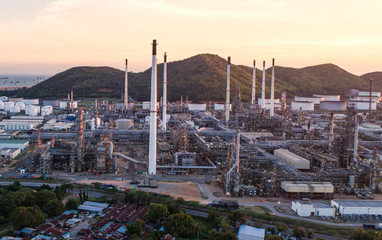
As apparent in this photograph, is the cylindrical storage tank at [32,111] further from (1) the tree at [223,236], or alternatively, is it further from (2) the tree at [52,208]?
(1) the tree at [223,236]

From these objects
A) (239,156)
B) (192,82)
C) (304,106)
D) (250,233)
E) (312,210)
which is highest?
(192,82)

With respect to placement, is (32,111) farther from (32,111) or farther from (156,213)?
(156,213)

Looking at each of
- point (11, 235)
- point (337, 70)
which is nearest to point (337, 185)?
point (11, 235)

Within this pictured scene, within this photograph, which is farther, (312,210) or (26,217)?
(312,210)

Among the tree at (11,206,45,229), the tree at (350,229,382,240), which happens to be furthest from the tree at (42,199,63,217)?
the tree at (350,229,382,240)

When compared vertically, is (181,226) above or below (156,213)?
below

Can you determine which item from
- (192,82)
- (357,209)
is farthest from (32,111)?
(357,209)
